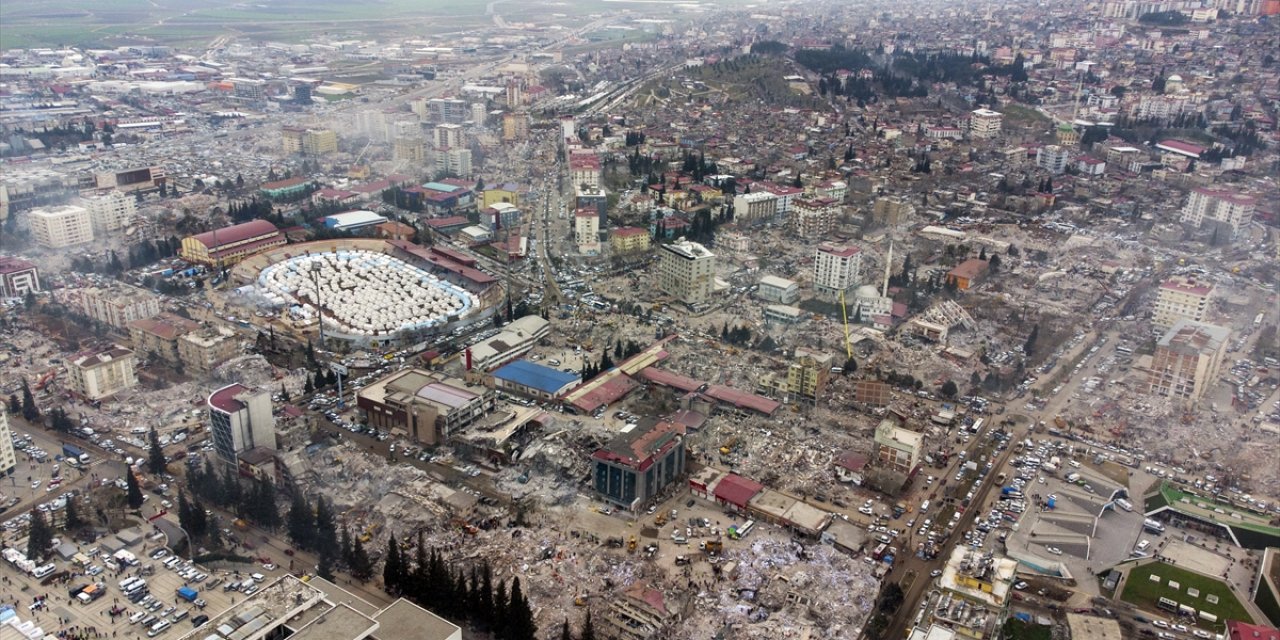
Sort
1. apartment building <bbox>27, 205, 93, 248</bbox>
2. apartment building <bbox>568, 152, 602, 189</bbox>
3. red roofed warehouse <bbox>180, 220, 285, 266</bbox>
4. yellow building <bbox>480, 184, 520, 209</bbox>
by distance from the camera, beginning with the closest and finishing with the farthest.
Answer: red roofed warehouse <bbox>180, 220, 285, 266</bbox>, apartment building <bbox>27, 205, 93, 248</bbox>, yellow building <bbox>480, 184, 520, 209</bbox>, apartment building <bbox>568, 152, 602, 189</bbox>

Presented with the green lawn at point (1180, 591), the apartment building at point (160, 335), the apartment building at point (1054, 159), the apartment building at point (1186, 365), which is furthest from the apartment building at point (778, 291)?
the apartment building at point (1054, 159)

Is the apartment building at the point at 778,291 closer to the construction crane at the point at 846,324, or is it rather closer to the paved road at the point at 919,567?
the construction crane at the point at 846,324

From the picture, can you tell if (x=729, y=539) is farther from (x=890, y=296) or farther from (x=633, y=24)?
(x=633, y=24)

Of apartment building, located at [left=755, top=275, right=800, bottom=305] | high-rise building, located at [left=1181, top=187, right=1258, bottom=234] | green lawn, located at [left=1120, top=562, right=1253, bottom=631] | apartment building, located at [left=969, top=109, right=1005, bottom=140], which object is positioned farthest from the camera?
apartment building, located at [left=969, top=109, right=1005, bottom=140]

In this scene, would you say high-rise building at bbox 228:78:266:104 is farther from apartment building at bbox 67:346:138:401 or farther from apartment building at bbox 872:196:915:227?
apartment building at bbox 872:196:915:227

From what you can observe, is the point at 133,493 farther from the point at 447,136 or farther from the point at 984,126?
the point at 984,126

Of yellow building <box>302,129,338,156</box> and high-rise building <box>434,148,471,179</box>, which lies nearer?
high-rise building <box>434,148,471,179</box>

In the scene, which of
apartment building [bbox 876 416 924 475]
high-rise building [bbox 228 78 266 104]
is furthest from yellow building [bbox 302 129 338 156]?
apartment building [bbox 876 416 924 475]
